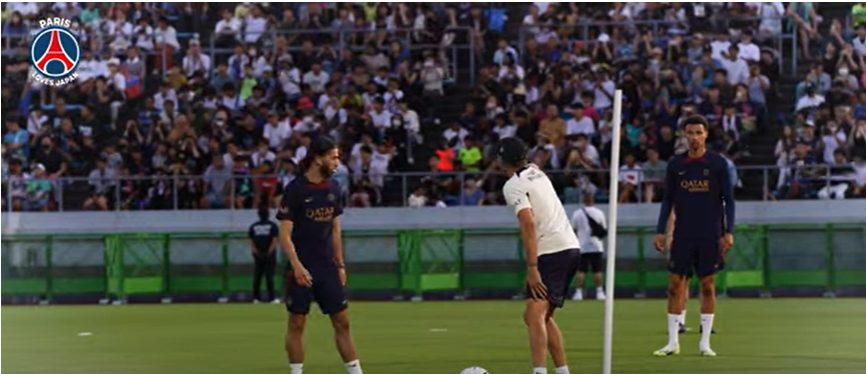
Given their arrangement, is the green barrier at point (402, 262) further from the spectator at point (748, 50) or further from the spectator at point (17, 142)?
the spectator at point (748, 50)

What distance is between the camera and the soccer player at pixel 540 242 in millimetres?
14625

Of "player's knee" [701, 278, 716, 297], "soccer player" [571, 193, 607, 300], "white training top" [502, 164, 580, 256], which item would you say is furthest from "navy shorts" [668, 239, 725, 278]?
"soccer player" [571, 193, 607, 300]

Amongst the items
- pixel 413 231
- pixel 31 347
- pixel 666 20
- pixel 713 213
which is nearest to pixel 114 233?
pixel 413 231

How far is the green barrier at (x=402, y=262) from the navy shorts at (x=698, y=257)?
16424mm

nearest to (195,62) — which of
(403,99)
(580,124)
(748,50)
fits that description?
(403,99)

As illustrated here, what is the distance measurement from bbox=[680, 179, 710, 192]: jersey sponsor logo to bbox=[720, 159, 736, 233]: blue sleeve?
0.15 metres

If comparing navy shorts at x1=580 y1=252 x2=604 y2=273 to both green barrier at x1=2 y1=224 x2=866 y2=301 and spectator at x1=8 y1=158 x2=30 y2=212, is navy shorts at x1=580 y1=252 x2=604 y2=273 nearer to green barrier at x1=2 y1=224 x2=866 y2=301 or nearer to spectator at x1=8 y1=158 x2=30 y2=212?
green barrier at x1=2 y1=224 x2=866 y2=301

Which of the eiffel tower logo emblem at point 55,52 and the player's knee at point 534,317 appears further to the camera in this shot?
the eiffel tower logo emblem at point 55,52

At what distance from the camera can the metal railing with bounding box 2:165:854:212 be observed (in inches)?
1419

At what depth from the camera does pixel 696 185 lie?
19125 millimetres

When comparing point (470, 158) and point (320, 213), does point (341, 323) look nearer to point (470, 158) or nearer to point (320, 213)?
point (320, 213)

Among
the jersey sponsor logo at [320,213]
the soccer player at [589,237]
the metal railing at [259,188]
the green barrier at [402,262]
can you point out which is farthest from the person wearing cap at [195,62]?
the jersey sponsor logo at [320,213]

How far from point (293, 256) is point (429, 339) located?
26.8 ft

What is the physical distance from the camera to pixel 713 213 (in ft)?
62.8
